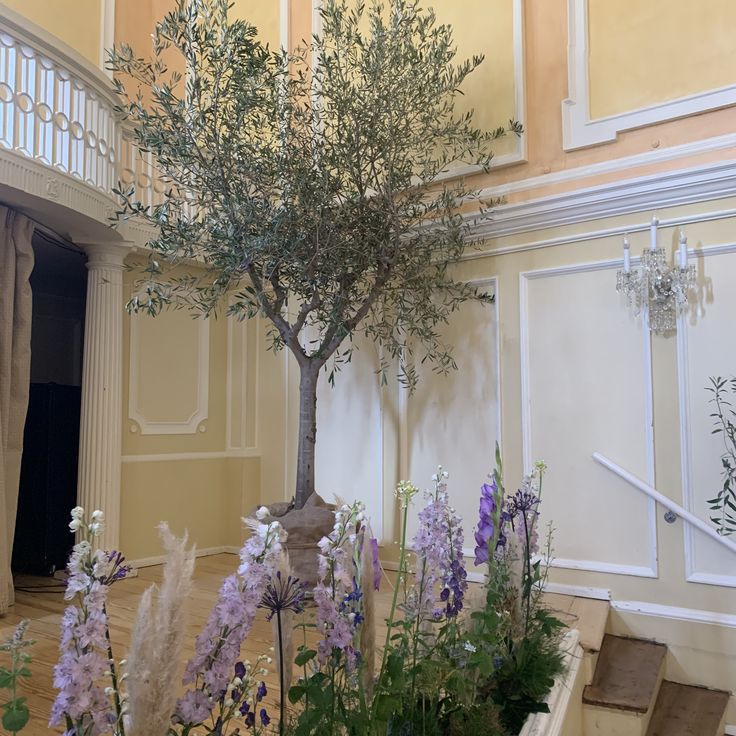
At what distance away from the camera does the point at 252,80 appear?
147 inches

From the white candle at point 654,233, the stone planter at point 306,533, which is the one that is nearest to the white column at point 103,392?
the stone planter at point 306,533

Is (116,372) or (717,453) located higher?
(116,372)

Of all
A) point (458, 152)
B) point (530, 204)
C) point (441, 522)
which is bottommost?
point (441, 522)

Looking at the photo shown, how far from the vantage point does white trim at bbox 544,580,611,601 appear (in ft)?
11.8

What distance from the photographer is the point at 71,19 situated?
583 cm

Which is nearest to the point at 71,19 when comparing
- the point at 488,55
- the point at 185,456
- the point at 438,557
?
the point at 488,55

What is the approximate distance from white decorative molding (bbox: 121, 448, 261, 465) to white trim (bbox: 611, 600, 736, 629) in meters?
3.08

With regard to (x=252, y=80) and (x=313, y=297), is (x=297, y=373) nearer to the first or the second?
(x=313, y=297)

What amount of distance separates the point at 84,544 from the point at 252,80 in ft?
11.2

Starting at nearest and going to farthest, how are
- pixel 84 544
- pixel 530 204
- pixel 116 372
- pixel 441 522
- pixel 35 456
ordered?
pixel 84 544 → pixel 441 522 → pixel 530 204 → pixel 116 372 → pixel 35 456

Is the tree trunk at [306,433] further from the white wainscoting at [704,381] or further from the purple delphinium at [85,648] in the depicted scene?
the purple delphinium at [85,648]

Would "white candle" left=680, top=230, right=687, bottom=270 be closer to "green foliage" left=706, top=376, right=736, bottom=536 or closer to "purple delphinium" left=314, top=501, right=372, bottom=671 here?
"green foliage" left=706, top=376, right=736, bottom=536

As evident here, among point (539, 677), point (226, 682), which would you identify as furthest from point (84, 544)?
point (539, 677)

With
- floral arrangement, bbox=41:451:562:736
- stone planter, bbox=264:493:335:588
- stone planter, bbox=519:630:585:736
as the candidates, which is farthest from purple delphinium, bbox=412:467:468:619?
stone planter, bbox=264:493:335:588
